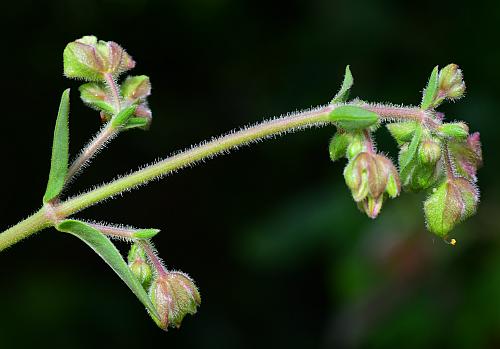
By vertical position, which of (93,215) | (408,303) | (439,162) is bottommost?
(439,162)

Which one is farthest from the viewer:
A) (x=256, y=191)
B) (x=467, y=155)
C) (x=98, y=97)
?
(x=256, y=191)

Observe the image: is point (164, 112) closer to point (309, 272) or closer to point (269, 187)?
point (269, 187)

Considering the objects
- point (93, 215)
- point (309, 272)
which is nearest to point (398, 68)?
point (309, 272)

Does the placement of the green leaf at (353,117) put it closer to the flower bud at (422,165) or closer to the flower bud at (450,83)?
the flower bud at (422,165)

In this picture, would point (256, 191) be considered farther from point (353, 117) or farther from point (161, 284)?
point (353, 117)

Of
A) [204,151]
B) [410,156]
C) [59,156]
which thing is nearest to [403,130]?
[410,156]

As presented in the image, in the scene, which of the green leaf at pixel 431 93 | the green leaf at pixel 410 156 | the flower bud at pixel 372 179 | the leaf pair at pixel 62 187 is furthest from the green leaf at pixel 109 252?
the green leaf at pixel 431 93
